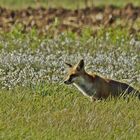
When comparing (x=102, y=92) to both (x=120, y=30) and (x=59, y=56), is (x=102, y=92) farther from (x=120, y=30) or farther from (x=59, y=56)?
(x=120, y=30)

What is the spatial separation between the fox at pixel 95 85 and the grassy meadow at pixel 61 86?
0.18 metres

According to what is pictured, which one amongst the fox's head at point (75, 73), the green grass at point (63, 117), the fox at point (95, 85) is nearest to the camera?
the green grass at point (63, 117)

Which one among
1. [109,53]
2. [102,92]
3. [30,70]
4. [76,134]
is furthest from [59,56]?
[76,134]

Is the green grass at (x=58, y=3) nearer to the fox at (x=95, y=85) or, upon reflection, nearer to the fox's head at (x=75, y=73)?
the fox at (x=95, y=85)

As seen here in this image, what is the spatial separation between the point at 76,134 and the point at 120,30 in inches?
354

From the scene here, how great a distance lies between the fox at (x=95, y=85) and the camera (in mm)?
11320

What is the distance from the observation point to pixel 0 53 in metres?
14.8

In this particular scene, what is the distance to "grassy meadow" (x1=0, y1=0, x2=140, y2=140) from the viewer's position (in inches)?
360

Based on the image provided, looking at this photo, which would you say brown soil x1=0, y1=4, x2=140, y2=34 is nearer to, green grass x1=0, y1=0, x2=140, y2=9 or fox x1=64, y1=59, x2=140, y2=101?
green grass x1=0, y1=0, x2=140, y2=9

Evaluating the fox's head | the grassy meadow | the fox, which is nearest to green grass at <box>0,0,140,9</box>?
the grassy meadow

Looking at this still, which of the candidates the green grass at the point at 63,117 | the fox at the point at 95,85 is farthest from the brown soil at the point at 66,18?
the green grass at the point at 63,117

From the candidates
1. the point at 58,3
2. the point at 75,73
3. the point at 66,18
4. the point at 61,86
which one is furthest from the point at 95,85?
the point at 58,3

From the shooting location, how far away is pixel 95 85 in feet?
37.8

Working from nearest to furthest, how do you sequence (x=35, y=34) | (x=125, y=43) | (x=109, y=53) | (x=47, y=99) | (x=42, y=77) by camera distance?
(x=47, y=99) → (x=42, y=77) → (x=109, y=53) → (x=125, y=43) → (x=35, y=34)
